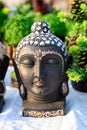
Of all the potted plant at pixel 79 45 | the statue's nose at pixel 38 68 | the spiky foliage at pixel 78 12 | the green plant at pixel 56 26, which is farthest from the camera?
the green plant at pixel 56 26

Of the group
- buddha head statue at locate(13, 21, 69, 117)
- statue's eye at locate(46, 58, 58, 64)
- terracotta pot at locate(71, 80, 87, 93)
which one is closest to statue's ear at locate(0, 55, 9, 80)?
buddha head statue at locate(13, 21, 69, 117)

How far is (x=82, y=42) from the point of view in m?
1.04

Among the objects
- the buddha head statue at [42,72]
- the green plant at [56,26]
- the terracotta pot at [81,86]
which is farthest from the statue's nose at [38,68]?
the green plant at [56,26]

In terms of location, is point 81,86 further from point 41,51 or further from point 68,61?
point 41,51

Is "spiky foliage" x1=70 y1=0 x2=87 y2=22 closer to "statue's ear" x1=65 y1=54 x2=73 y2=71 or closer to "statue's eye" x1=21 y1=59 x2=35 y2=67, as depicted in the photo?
"statue's ear" x1=65 y1=54 x2=73 y2=71

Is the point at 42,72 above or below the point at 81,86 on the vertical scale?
above

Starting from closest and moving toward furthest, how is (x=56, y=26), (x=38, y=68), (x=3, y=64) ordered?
(x=38, y=68), (x=3, y=64), (x=56, y=26)

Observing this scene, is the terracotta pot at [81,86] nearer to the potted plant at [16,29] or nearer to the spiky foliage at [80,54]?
the spiky foliage at [80,54]

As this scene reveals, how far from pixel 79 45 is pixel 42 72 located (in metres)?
0.20

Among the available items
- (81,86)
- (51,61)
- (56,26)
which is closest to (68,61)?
(51,61)

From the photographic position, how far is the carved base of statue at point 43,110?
0.95m

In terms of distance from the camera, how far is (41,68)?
0.92m

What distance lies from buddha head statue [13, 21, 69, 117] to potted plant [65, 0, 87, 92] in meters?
0.05

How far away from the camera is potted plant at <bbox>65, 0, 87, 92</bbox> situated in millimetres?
1028
